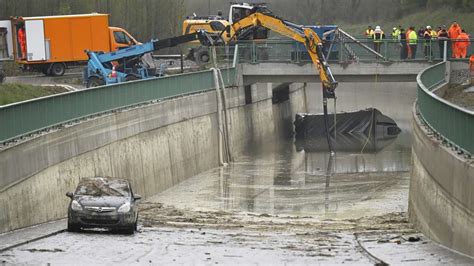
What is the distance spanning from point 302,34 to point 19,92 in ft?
55.4

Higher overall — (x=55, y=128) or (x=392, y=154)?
(x=55, y=128)

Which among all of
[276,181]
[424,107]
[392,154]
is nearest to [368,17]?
[392,154]

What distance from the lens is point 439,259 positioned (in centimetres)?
2123

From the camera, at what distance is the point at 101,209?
26.0m

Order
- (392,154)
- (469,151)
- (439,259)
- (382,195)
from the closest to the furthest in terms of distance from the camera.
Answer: (439,259), (469,151), (382,195), (392,154)

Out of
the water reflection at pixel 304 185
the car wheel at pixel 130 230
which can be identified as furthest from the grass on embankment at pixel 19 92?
the car wheel at pixel 130 230

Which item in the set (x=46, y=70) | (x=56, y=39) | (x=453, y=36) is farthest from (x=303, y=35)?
(x=46, y=70)

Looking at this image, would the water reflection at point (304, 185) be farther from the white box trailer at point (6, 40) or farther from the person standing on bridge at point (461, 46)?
the white box trailer at point (6, 40)

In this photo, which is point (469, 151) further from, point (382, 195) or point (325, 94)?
point (325, 94)

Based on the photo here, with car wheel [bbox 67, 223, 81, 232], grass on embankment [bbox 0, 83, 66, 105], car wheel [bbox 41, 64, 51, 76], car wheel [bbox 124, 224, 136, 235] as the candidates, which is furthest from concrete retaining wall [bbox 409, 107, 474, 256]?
car wheel [bbox 41, 64, 51, 76]

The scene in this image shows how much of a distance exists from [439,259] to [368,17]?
10427cm

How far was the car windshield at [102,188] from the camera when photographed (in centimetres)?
2673

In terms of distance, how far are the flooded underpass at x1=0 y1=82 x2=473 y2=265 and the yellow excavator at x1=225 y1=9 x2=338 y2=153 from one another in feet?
12.5

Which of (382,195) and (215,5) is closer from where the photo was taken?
(382,195)
